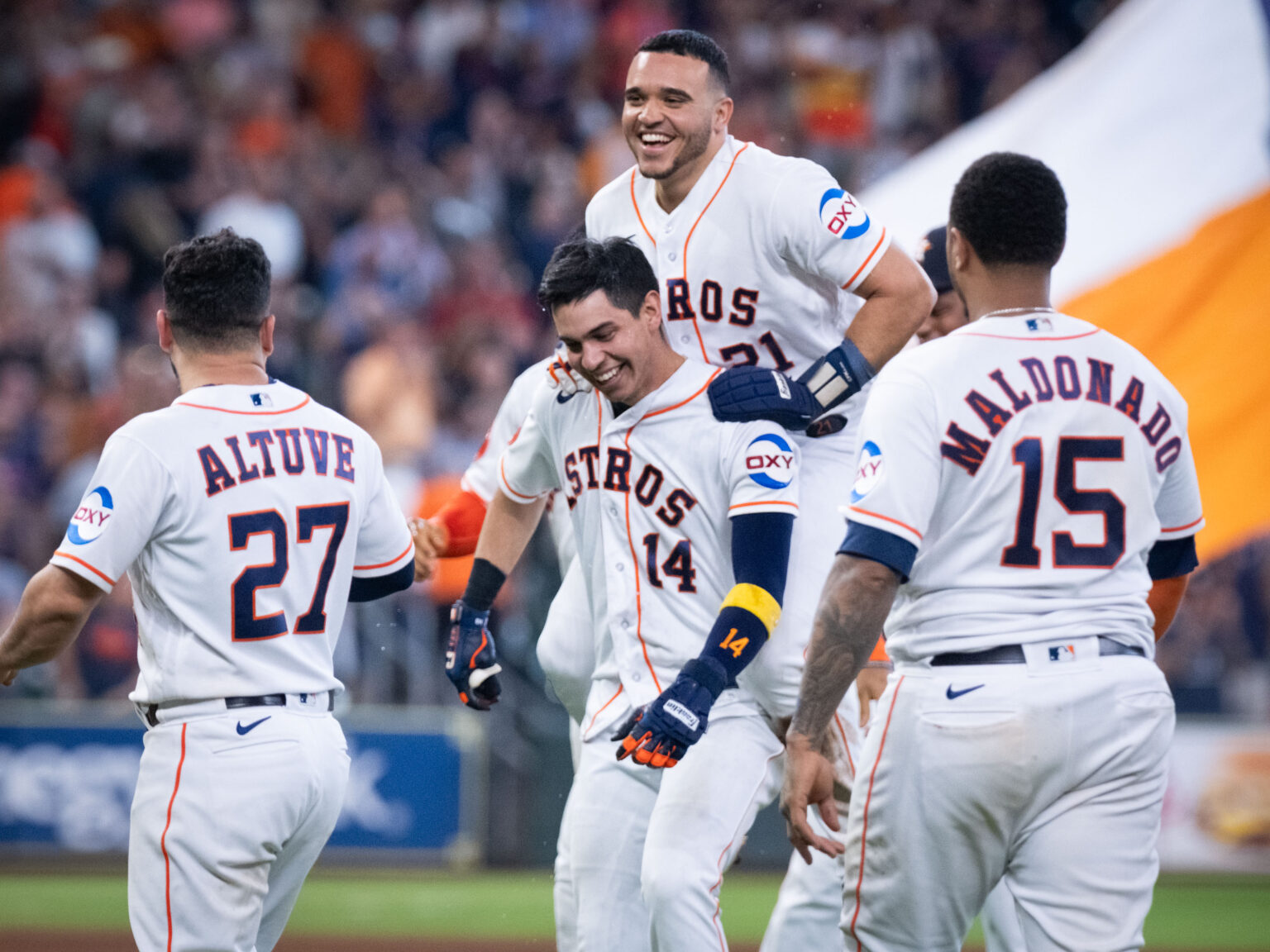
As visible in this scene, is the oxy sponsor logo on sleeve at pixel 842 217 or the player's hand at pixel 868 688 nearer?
the oxy sponsor logo on sleeve at pixel 842 217

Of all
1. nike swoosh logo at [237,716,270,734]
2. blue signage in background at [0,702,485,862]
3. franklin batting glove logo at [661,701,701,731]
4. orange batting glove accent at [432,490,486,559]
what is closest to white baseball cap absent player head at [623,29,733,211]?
orange batting glove accent at [432,490,486,559]

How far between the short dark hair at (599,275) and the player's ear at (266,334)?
2.46 ft

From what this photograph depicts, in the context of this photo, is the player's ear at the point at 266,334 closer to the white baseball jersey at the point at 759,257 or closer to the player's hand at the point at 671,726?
the white baseball jersey at the point at 759,257

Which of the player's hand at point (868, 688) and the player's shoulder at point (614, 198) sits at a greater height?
the player's shoulder at point (614, 198)

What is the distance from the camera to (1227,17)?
9.09m

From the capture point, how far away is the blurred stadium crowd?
11.2 meters

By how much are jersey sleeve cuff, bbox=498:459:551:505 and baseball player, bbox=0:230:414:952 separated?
2.98ft

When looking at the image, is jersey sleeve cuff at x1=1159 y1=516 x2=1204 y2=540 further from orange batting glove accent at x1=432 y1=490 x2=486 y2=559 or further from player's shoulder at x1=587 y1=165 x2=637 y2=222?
orange batting glove accent at x1=432 y1=490 x2=486 y2=559

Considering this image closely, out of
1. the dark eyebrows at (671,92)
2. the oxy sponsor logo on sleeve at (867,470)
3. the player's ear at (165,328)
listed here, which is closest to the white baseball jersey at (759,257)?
the dark eyebrows at (671,92)

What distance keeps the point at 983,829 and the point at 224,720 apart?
1875 millimetres

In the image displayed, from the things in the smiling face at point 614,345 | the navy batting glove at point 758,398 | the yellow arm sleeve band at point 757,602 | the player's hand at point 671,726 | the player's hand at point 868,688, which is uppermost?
the smiling face at point 614,345

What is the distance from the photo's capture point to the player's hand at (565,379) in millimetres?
4777

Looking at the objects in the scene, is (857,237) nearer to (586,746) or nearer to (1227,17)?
(586,746)

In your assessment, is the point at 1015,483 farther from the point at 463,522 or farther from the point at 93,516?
the point at 463,522
